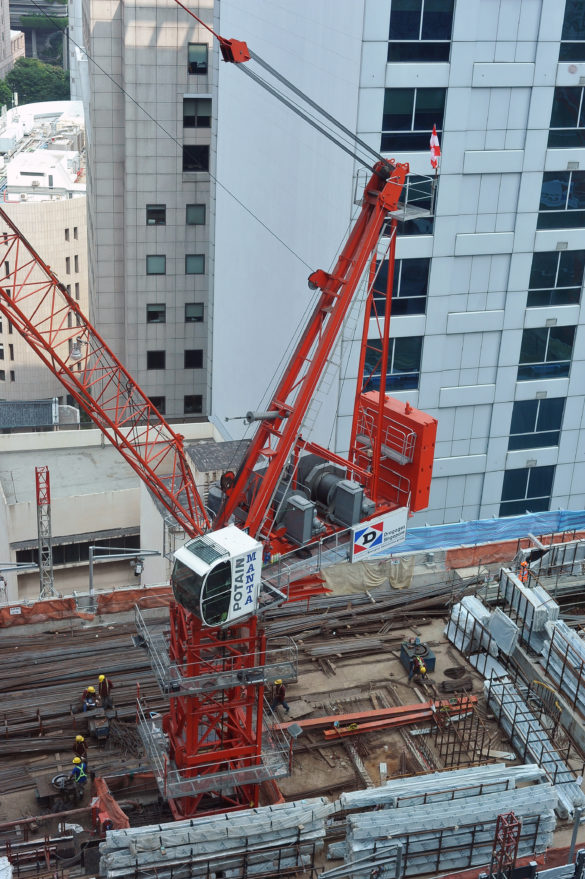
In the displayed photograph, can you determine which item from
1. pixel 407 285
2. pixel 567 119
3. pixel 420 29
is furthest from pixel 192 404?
pixel 420 29

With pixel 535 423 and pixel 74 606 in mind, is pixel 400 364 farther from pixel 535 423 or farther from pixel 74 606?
pixel 74 606

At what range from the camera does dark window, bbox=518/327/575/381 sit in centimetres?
5297

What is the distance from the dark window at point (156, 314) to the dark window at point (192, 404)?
7009mm

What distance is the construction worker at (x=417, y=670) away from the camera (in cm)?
4303

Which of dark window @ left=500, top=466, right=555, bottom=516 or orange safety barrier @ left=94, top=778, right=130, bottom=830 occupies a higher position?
dark window @ left=500, top=466, right=555, bottom=516

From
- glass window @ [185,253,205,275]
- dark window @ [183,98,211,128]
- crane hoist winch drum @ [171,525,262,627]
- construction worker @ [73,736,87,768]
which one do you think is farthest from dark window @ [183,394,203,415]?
crane hoist winch drum @ [171,525,262,627]

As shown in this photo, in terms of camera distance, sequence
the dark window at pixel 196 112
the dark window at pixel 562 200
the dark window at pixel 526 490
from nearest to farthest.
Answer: the dark window at pixel 562 200, the dark window at pixel 526 490, the dark window at pixel 196 112

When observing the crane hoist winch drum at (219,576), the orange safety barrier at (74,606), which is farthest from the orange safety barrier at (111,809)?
the orange safety barrier at (74,606)

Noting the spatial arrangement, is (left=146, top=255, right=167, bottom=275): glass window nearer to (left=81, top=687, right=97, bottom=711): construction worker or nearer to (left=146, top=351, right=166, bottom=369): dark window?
(left=146, top=351, right=166, bottom=369): dark window

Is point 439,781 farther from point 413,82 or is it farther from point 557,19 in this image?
point 557,19

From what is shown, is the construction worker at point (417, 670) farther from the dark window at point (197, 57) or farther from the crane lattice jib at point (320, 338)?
the dark window at point (197, 57)

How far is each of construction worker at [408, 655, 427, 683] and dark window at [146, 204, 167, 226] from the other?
142 ft

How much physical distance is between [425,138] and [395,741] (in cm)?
2679

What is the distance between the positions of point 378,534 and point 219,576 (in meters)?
9.86
